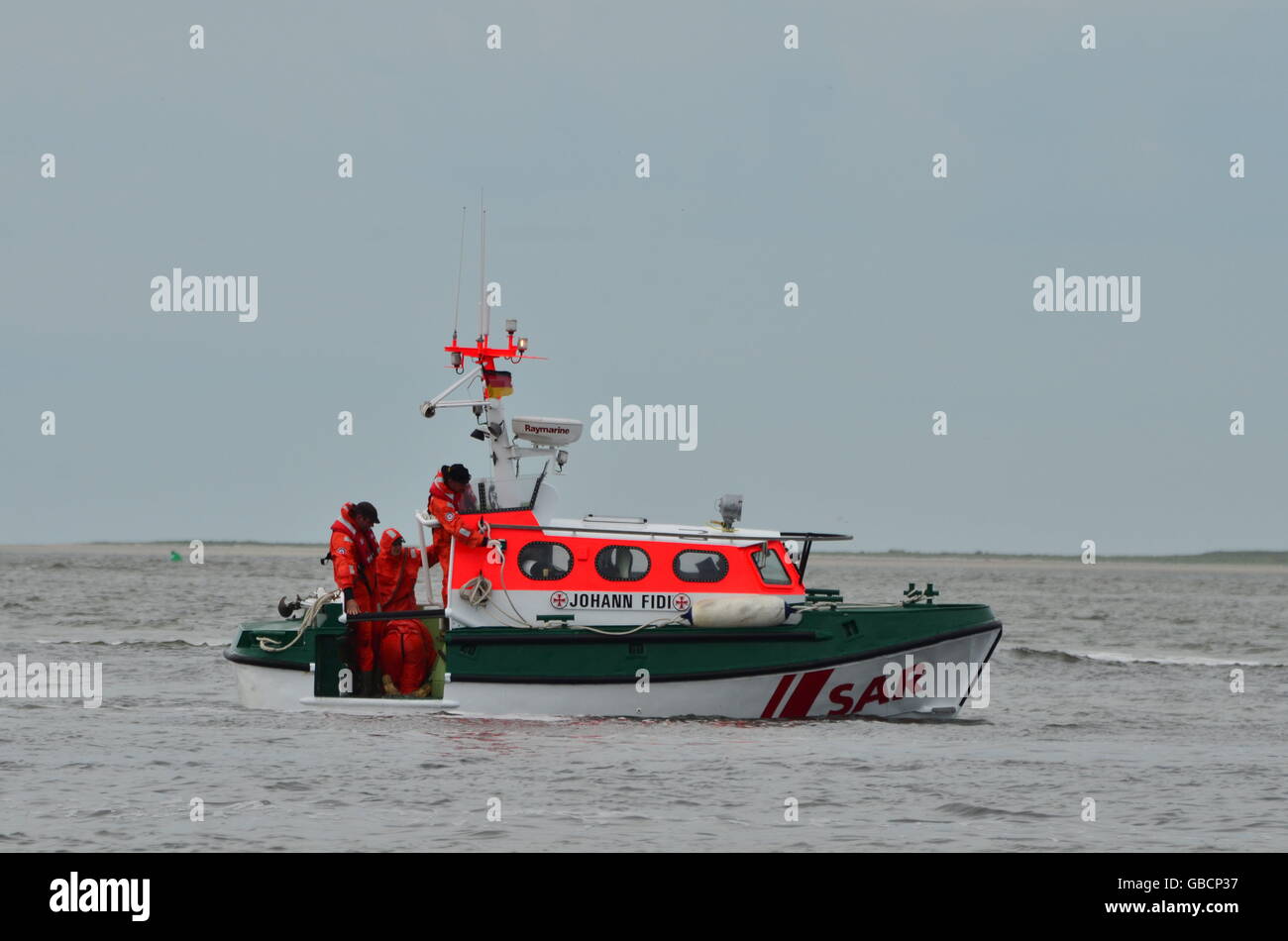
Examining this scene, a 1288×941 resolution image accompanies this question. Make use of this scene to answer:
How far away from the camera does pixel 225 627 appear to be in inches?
1291

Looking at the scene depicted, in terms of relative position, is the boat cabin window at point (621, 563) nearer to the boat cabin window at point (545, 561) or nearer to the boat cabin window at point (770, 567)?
the boat cabin window at point (545, 561)

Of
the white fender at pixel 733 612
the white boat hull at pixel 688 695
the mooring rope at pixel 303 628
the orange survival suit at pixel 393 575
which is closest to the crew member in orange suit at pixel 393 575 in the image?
the orange survival suit at pixel 393 575

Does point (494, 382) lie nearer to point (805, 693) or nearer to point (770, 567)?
point (770, 567)

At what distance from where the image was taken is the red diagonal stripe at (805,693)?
15523mm

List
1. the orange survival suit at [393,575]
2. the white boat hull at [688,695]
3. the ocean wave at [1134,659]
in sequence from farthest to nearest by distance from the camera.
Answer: the ocean wave at [1134,659], the orange survival suit at [393,575], the white boat hull at [688,695]

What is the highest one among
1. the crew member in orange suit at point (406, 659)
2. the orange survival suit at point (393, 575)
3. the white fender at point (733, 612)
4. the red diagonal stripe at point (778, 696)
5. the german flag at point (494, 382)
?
the german flag at point (494, 382)

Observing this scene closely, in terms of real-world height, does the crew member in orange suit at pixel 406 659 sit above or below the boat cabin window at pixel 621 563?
below

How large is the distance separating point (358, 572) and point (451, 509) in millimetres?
1099

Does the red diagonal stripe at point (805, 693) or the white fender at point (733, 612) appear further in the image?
the red diagonal stripe at point (805, 693)

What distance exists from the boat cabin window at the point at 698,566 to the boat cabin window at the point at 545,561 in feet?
3.52

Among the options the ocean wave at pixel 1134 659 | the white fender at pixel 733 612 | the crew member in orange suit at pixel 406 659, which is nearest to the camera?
the white fender at pixel 733 612
